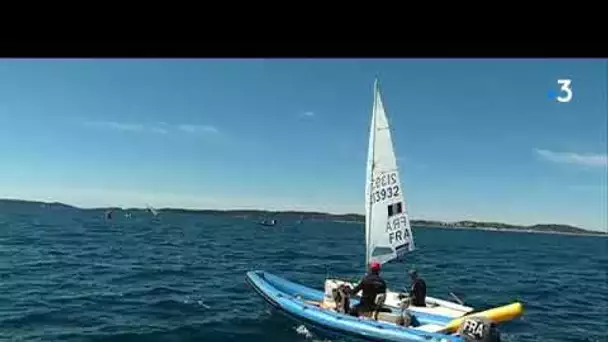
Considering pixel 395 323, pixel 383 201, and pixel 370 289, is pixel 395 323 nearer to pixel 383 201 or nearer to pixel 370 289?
pixel 370 289

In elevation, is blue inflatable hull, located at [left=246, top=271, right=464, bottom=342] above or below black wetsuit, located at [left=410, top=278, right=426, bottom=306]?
below

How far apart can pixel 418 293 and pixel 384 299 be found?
658 millimetres

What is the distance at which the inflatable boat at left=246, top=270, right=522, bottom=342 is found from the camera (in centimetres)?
699

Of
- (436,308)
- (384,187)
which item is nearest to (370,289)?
(436,308)

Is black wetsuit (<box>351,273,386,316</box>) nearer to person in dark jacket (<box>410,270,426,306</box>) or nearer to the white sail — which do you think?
person in dark jacket (<box>410,270,426,306</box>)

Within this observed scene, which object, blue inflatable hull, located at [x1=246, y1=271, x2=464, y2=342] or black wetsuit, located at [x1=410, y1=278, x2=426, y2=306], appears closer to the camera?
blue inflatable hull, located at [x1=246, y1=271, x2=464, y2=342]

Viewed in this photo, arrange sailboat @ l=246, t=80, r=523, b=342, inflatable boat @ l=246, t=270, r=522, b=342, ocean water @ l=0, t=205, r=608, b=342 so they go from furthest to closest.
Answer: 1. ocean water @ l=0, t=205, r=608, b=342
2. sailboat @ l=246, t=80, r=523, b=342
3. inflatable boat @ l=246, t=270, r=522, b=342

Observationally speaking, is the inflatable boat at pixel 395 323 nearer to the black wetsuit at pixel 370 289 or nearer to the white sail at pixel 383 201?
the black wetsuit at pixel 370 289

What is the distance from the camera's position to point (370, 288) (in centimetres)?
856

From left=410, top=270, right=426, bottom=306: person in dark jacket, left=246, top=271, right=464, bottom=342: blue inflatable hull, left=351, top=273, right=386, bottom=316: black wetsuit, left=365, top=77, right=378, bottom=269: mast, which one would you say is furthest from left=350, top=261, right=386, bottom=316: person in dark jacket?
left=365, top=77, right=378, bottom=269: mast

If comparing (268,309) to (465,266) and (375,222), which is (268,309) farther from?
(465,266)

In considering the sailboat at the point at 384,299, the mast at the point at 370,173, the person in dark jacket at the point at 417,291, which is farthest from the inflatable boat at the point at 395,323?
the mast at the point at 370,173

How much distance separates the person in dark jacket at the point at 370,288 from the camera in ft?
27.9

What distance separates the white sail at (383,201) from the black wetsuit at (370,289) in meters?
1.59
